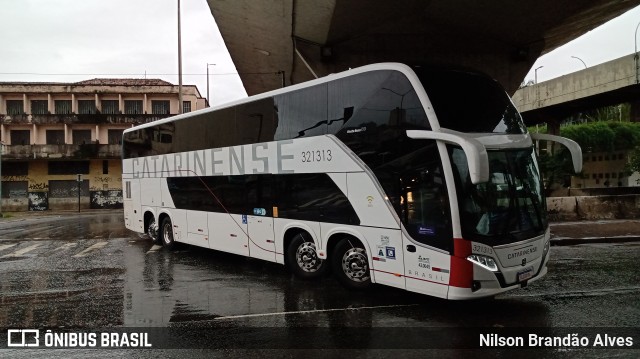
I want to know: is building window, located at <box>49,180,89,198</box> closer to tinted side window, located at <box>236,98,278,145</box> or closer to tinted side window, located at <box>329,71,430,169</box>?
tinted side window, located at <box>236,98,278,145</box>

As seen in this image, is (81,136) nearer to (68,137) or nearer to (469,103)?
(68,137)

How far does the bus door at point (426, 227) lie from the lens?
6.79 m

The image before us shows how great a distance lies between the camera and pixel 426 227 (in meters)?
7.05

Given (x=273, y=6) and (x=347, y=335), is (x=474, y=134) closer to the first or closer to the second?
(x=347, y=335)

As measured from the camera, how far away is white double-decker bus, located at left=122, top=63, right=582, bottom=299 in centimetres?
675

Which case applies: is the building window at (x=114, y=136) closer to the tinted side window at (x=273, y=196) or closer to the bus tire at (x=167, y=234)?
the bus tire at (x=167, y=234)

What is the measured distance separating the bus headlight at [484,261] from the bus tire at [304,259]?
10.9 ft

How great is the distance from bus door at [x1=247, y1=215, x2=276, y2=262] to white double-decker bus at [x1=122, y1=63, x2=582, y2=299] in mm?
41

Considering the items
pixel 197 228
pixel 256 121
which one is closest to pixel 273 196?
pixel 256 121

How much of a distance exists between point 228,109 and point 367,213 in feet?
16.3

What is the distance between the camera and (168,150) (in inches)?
545

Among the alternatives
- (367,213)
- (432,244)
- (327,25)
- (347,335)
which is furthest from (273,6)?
(347,335)

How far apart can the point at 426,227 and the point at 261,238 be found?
14.6 feet

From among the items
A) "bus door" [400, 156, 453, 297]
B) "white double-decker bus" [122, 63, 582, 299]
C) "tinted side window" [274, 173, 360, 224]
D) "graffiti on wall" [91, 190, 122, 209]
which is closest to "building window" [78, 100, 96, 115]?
"graffiti on wall" [91, 190, 122, 209]
